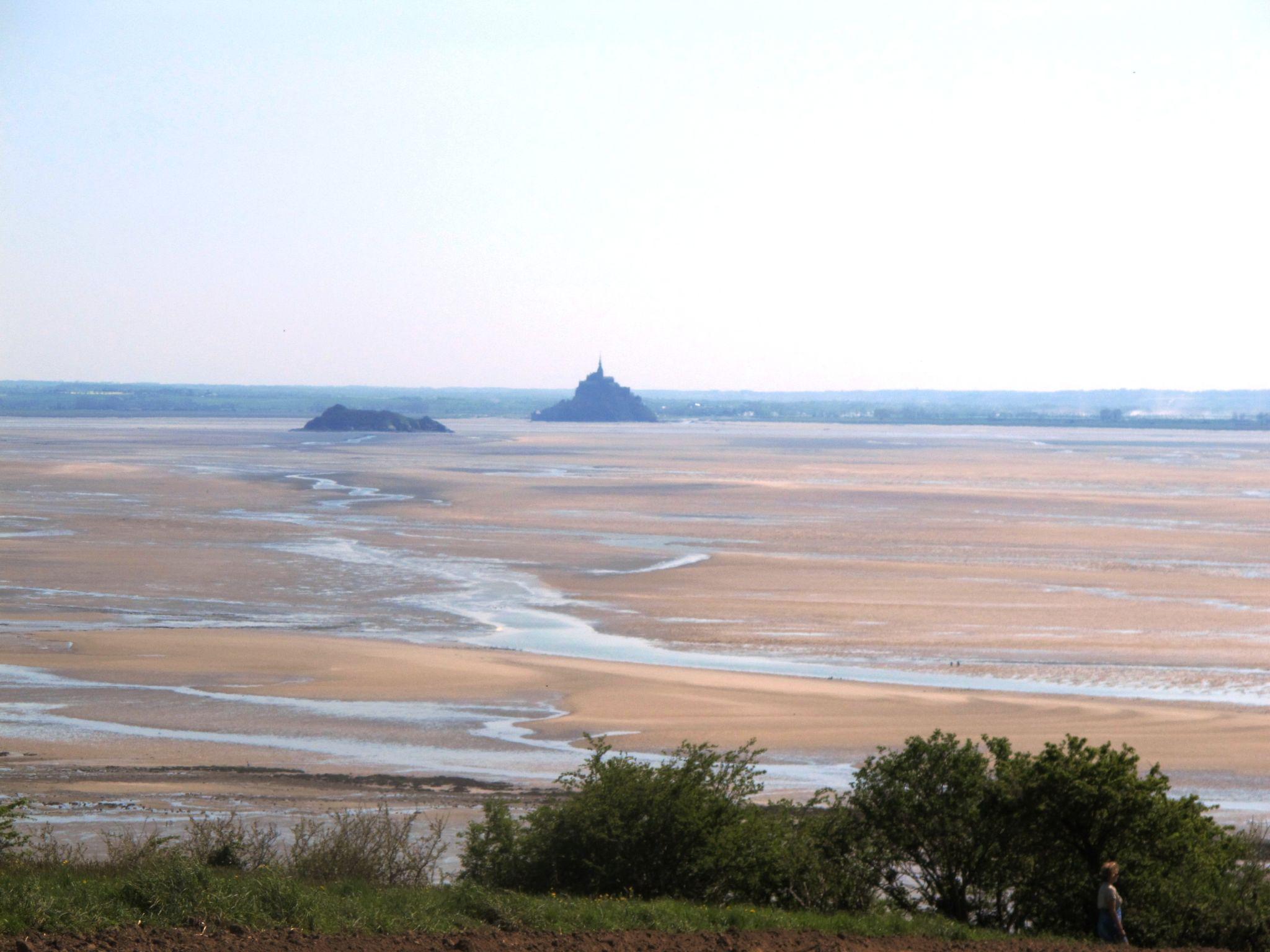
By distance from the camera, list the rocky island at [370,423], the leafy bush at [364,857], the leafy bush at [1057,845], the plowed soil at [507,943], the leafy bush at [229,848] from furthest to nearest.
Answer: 1. the rocky island at [370,423]
2. the leafy bush at [229,848]
3. the leafy bush at [364,857]
4. the leafy bush at [1057,845]
5. the plowed soil at [507,943]

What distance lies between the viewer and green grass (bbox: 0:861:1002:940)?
36.7ft

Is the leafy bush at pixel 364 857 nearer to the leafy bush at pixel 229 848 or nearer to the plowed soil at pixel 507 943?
the leafy bush at pixel 229 848

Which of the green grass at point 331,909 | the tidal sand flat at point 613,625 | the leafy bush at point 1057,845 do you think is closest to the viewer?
the green grass at point 331,909

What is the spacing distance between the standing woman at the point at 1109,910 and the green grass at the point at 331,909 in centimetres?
98

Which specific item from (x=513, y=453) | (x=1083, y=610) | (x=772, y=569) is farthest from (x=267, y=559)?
(x=513, y=453)

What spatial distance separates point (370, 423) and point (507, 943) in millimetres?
180768

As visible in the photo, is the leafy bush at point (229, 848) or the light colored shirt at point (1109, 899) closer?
the light colored shirt at point (1109, 899)

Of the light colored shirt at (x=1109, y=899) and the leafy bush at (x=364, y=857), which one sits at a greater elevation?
the light colored shirt at (x=1109, y=899)

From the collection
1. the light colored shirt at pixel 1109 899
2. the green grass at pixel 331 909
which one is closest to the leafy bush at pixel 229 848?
the green grass at pixel 331 909

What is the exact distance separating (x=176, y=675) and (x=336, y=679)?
3295 mm

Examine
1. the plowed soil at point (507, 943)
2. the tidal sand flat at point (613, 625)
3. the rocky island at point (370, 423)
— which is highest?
the rocky island at point (370, 423)

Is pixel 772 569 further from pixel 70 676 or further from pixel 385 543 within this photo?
pixel 70 676

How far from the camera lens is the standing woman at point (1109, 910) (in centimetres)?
1205

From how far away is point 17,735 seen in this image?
73.0ft
